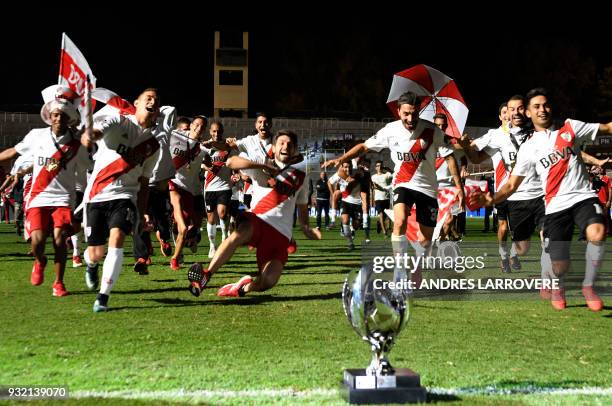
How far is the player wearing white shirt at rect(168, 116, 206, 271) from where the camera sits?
41.3ft

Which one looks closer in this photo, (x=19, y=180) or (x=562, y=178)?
(x=562, y=178)

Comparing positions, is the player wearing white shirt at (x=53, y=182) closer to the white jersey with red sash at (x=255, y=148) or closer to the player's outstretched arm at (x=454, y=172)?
the white jersey with red sash at (x=255, y=148)

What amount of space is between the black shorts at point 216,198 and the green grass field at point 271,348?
15.5ft

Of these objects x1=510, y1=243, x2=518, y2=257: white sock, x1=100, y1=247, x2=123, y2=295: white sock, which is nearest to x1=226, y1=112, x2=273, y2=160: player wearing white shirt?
x1=100, y1=247, x2=123, y2=295: white sock

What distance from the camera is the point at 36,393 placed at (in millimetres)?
4500

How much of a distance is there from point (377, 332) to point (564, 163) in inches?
174

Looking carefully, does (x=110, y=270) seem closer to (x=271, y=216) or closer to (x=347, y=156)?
(x=271, y=216)

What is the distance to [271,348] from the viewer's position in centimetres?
606

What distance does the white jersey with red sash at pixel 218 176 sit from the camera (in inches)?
573

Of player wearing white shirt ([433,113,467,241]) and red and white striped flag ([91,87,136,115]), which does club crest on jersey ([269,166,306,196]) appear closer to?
player wearing white shirt ([433,113,467,241])

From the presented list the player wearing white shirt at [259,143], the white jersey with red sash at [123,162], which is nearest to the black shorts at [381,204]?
the player wearing white shirt at [259,143]

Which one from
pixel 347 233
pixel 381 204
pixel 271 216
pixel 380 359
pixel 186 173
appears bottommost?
pixel 347 233

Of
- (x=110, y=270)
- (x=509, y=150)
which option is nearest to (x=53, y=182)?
(x=110, y=270)

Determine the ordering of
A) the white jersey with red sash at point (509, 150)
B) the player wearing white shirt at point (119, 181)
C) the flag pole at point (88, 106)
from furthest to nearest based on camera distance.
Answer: the white jersey with red sash at point (509, 150) → the player wearing white shirt at point (119, 181) → the flag pole at point (88, 106)
